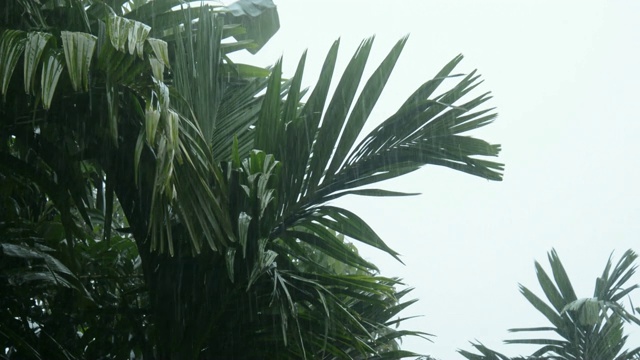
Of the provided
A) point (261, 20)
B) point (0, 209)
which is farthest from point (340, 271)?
point (0, 209)

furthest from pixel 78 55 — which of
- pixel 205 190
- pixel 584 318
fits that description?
pixel 584 318

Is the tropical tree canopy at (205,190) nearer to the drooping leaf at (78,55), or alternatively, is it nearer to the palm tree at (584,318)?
the drooping leaf at (78,55)

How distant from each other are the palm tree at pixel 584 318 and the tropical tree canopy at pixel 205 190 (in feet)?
6.10

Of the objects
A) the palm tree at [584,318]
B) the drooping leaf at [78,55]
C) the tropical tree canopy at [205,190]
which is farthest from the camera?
the palm tree at [584,318]

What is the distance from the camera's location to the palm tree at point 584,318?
423 centimetres

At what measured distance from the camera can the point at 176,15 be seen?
255 cm

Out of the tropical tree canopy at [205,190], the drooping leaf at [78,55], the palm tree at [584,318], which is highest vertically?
the drooping leaf at [78,55]

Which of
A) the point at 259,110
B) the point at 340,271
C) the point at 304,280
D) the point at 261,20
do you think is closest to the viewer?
the point at 304,280

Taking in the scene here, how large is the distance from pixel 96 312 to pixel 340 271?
1621 mm

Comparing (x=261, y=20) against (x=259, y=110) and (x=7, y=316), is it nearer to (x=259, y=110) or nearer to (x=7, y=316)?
(x=259, y=110)

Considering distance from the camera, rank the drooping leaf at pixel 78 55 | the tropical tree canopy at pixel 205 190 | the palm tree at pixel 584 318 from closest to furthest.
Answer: the drooping leaf at pixel 78 55, the tropical tree canopy at pixel 205 190, the palm tree at pixel 584 318

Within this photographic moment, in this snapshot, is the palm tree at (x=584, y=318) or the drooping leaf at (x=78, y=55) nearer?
the drooping leaf at (x=78, y=55)

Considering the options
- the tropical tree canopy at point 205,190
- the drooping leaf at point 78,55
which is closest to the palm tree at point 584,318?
the tropical tree canopy at point 205,190

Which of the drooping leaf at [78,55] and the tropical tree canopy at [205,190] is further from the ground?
the drooping leaf at [78,55]
